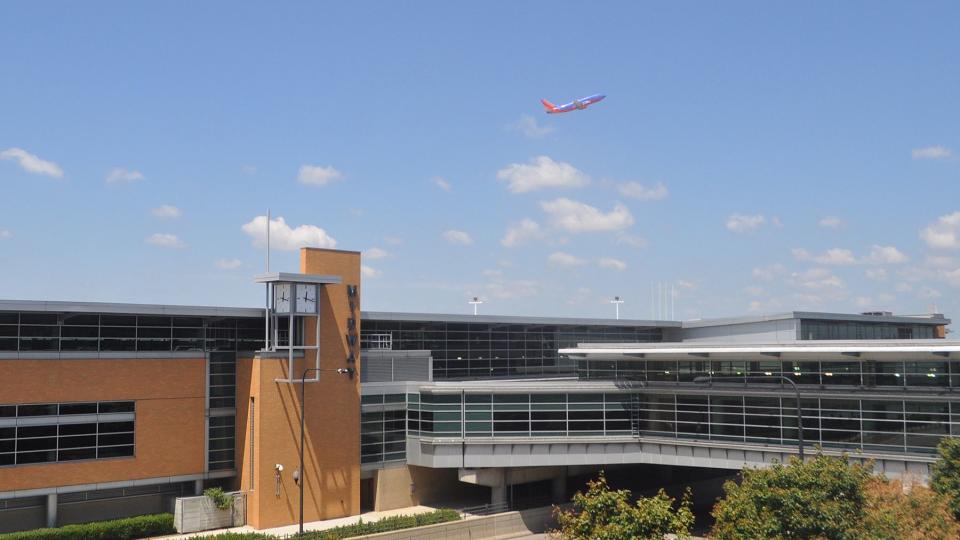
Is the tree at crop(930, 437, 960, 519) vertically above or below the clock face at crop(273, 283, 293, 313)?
below

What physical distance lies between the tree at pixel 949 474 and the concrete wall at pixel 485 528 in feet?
73.8

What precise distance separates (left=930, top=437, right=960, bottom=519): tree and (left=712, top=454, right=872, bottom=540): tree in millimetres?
6451

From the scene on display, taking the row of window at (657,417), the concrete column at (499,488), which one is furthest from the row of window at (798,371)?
the concrete column at (499,488)

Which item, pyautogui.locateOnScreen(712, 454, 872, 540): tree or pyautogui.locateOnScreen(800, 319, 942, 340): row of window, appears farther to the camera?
pyautogui.locateOnScreen(800, 319, 942, 340): row of window

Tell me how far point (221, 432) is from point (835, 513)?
1315 inches

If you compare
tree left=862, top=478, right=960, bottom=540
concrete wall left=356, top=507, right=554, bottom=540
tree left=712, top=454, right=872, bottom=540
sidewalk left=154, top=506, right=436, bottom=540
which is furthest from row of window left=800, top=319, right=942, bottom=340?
tree left=712, top=454, right=872, bottom=540

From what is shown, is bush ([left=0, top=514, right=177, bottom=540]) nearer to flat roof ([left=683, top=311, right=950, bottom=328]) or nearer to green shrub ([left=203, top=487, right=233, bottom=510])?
green shrub ([left=203, top=487, right=233, bottom=510])

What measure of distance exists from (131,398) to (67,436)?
3566 mm

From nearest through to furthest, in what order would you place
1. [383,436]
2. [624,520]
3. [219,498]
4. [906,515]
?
[624,520]
[906,515]
[219,498]
[383,436]

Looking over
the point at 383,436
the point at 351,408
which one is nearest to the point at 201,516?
the point at 351,408

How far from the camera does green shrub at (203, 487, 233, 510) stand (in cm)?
4853

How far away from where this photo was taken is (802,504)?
31.2 meters

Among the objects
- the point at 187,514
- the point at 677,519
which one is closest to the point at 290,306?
the point at 187,514

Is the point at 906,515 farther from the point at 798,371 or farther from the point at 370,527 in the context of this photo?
the point at 370,527
